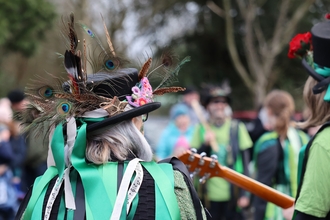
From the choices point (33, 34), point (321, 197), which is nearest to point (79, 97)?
point (321, 197)

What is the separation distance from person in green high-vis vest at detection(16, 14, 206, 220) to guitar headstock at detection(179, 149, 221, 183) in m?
0.83

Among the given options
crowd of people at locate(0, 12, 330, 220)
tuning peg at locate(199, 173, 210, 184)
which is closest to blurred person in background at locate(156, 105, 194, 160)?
tuning peg at locate(199, 173, 210, 184)

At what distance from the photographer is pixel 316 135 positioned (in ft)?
7.86

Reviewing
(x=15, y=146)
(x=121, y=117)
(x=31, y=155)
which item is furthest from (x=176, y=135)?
(x=121, y=117)

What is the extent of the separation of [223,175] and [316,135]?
3.27ft

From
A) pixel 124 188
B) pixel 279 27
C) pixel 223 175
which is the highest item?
pixel 279 27

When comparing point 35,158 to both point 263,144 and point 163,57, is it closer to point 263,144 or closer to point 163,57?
point 263,144

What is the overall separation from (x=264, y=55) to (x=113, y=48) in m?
14.4

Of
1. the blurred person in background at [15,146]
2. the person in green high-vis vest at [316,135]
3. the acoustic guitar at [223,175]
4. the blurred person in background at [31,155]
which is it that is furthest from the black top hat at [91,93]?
the blurred person in background at [31,155]

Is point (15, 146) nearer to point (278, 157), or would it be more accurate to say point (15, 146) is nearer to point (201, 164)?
point (278, 157)

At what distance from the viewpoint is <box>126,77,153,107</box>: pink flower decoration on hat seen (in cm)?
214

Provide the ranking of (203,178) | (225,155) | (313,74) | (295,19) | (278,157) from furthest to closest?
(295,19) → (225,155) → (278,157) → (203,178) → (313,74)

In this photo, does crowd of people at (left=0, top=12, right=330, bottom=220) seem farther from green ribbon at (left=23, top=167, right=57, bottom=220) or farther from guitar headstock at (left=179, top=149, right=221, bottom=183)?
guitar headstock at (left=179, top=149, right=221, bottom=183)

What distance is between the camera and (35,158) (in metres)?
5.92
